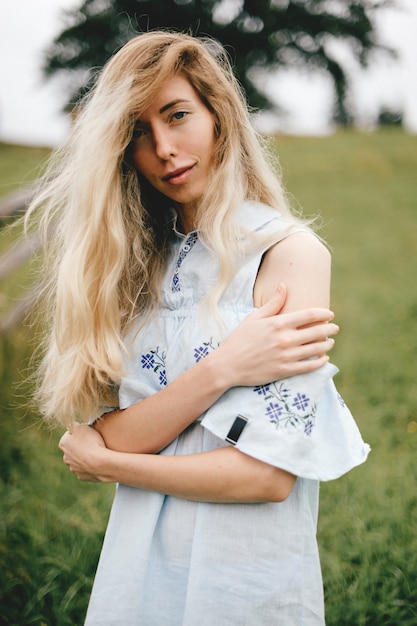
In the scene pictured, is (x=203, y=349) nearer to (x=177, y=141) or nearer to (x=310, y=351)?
(x=310, y=351)

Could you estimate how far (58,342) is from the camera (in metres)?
1.68

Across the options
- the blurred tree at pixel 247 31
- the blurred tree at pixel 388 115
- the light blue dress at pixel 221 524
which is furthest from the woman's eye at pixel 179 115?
the blurred tree at pixel 388 115

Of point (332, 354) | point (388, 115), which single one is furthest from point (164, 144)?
point (388, 115)

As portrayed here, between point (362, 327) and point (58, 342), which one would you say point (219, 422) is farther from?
point (362, 327)

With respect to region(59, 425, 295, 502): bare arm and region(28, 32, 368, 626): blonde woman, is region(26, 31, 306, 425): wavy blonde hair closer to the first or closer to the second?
region(28, 32, 368, 626): blonde woman

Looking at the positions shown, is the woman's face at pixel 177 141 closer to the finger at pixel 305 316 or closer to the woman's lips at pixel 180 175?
the woman's lips at pixel 180 175

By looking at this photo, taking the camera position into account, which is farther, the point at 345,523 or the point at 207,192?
the point at 345,523

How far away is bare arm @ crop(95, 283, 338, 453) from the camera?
1384 millimetres

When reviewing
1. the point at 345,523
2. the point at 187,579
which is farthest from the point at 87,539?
the point at 187,579

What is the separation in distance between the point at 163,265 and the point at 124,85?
487 millimetres

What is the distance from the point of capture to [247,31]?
9961mm

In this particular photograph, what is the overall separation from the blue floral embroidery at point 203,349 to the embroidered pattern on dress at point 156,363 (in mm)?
106

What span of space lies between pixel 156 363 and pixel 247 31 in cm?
958

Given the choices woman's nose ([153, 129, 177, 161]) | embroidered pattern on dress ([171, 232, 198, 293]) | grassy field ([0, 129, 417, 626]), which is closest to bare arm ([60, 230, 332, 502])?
embroidered pattern on dress ([171, 232, 198, 293])
